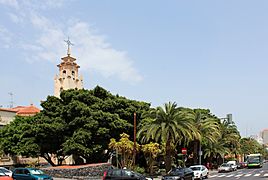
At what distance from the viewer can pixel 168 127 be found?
38.3m

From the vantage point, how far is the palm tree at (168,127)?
3794 centimetres

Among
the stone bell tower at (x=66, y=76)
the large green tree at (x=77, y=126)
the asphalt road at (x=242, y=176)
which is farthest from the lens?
the stone bell tower at (x=66, y=76)

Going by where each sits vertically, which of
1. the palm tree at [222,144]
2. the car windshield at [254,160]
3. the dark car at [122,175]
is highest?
the palm tree at [222,144]

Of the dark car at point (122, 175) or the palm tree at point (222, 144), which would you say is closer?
the dark car at point (122, 175)

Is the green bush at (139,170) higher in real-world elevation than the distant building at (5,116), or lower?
lower

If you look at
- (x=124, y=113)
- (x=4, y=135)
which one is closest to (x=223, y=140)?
(x=124, y=113)

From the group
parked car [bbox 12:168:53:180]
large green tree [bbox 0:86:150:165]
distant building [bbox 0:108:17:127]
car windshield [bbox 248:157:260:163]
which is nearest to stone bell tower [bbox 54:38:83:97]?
distant building [bbox 0:108:17:127]

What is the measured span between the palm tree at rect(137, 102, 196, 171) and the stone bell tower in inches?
1564

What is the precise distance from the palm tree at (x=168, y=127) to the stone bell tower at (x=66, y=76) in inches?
1564

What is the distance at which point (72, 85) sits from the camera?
255 feet

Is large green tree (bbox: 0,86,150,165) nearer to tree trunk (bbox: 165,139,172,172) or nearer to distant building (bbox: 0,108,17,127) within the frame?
tree trunk (bbox: 165,139,172,172)

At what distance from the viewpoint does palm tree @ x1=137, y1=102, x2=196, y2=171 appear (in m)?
37.9

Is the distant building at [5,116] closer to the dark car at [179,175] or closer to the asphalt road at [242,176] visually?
the asphalt road at [242,176]

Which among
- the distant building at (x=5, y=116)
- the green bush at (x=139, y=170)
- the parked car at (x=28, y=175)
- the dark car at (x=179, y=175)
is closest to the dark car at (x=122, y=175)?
the dark car at (x=179, y=175)
